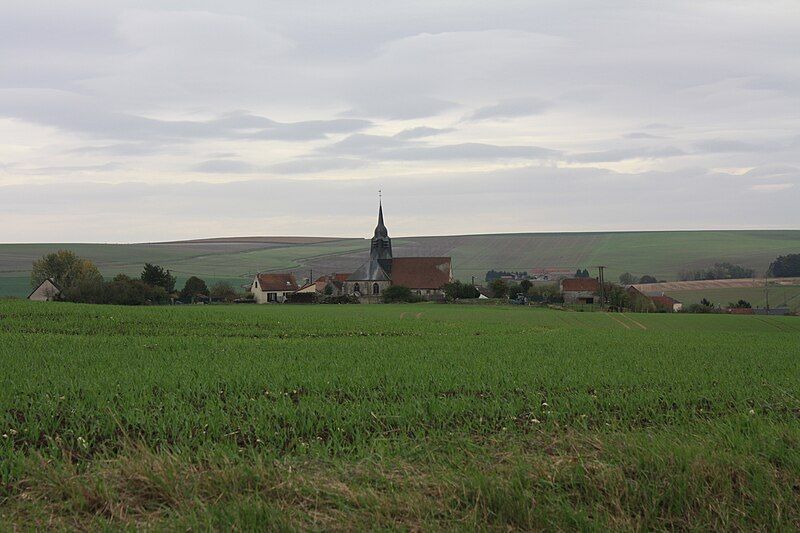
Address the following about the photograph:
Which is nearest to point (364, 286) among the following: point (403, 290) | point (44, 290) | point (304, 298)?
point (403, 290)

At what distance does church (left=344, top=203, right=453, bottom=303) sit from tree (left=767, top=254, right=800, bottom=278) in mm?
60278

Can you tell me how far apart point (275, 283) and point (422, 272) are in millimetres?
21589

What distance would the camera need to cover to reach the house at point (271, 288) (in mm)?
110062

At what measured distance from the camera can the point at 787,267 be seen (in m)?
133

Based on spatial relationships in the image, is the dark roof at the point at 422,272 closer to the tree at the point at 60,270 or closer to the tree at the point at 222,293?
the tree at the point at 222,293

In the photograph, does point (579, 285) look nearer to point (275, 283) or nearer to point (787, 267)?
point (275, 283)

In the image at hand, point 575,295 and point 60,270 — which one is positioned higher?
point 60,270

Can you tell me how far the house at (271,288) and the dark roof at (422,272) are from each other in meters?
15.9

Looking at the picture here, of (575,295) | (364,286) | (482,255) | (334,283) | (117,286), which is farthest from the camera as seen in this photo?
(482,255)

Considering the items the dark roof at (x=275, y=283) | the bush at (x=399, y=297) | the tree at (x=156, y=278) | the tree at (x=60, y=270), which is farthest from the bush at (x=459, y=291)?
the tree at (x=60, y=270)

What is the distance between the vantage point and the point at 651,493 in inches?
279

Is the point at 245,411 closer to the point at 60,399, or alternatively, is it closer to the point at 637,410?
the point at 60,399

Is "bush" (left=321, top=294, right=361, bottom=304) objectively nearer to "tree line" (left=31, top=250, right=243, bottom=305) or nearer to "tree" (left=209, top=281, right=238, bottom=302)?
"tree" (left=209, top=281, right=238, bottom=302)

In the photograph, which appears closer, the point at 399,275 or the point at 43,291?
the point at 43,291
